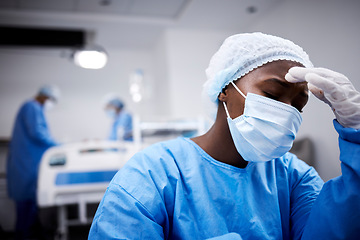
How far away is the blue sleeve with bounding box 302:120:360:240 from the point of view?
66 cm

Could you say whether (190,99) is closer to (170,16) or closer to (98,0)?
(170,16)

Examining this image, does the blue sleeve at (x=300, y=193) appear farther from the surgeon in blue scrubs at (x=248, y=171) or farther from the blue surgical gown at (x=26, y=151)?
the blue surgical gown at (x=26, y=151)

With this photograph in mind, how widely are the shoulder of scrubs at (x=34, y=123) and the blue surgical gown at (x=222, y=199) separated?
250 centimetres

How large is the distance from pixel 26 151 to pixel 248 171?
2776 millimetres

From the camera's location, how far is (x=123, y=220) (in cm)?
67

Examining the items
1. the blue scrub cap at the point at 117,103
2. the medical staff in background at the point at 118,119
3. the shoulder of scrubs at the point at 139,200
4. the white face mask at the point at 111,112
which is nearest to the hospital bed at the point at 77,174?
the medical staff in background at the point at 118,119

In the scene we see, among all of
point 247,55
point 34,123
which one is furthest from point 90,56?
point 247,55

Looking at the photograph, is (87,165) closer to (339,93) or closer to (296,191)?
(296,191)

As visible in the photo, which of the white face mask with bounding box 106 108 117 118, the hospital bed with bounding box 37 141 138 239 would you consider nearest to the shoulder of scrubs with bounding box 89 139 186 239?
the hospital bed with bounding box 37 141 138 239

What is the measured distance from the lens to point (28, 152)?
3039mm

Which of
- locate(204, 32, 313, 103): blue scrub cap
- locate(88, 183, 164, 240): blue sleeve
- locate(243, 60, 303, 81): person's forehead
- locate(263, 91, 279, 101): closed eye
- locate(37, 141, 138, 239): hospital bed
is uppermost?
locate(204, 32, 313, 103): blue scrub cap

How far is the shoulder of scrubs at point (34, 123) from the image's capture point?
9.84 feet

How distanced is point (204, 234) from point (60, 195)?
5.99 ft

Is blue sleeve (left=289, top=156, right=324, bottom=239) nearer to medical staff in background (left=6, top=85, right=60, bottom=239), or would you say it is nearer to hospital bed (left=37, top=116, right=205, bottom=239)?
hospital bed (left=37, top=116, right=205, bottom=239)
